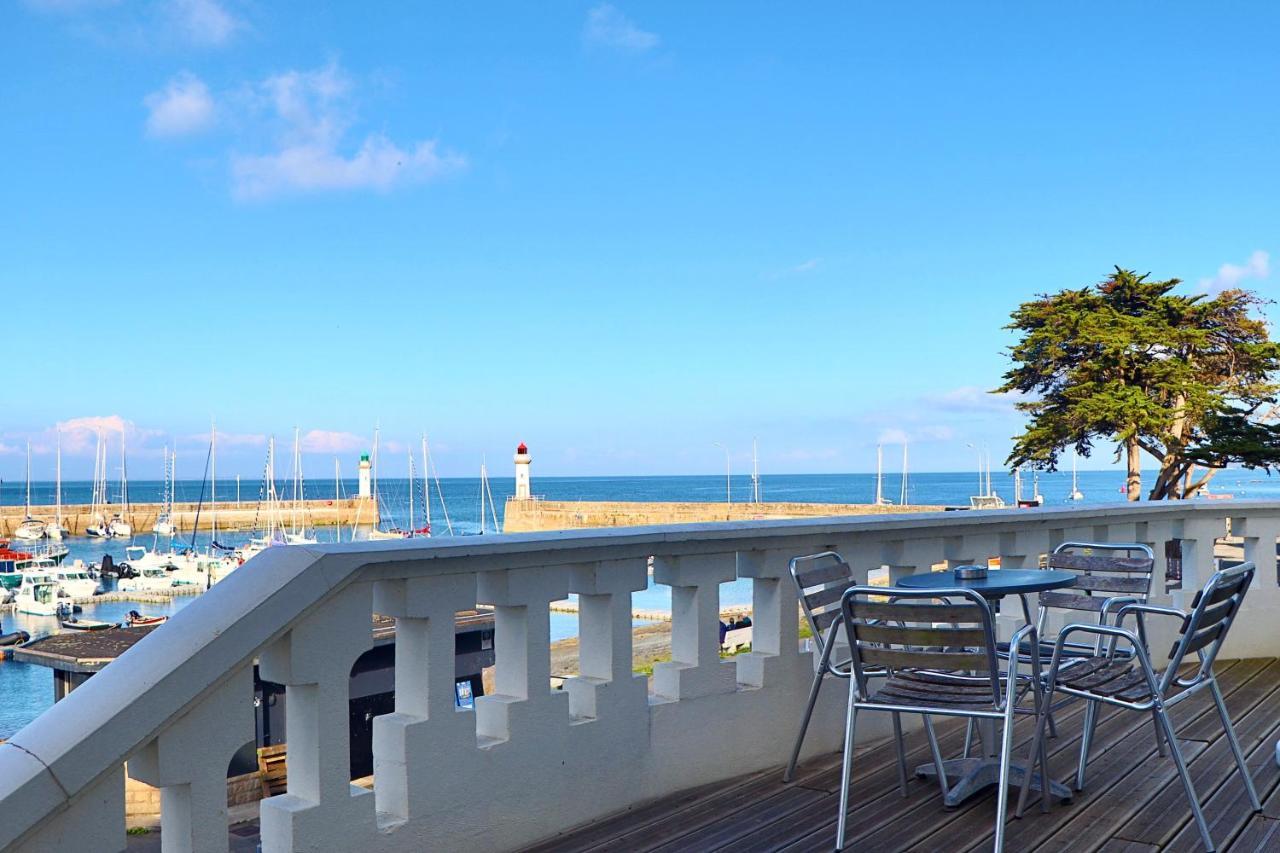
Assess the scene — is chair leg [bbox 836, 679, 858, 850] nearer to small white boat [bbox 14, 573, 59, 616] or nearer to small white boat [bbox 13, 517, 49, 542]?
small white boat [bbox 14, 573, 59, 616]

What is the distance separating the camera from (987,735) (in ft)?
13.3

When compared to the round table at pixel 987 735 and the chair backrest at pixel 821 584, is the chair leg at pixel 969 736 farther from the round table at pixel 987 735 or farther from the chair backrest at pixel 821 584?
the chair backrest at pixel 821 584

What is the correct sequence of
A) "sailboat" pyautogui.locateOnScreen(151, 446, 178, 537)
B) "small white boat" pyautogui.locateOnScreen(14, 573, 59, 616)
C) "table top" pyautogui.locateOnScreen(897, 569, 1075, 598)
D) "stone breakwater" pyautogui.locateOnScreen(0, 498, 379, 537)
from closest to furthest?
1. "table top" pyautogui.locateOnScreen(897, 569, 1075, 598)
2. "small white boat" pyautogui.locateOnScreen(14, 573, 59, 616)
3. "sailboat" pyautogui.locateOnScreen(151, 446, 178, 537)
4. "stone breakwater" pyautogui.locateOnScreen(0, 498, 379, 537)

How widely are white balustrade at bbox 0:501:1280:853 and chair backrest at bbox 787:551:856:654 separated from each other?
16 centimetres

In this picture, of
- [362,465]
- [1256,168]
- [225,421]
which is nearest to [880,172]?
[1256,168]

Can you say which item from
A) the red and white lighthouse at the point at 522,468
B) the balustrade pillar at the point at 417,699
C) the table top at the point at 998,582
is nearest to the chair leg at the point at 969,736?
the table top at the point at 998,582

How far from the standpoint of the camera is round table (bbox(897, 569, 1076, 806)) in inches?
148

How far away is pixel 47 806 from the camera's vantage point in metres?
1.98

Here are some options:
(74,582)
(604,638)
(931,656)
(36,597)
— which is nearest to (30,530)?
(74,582)

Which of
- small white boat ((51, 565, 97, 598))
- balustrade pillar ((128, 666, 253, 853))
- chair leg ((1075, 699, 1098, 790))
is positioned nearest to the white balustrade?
balustrade pillar ((128, 666, 253, 853))

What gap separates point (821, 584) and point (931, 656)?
0.95m

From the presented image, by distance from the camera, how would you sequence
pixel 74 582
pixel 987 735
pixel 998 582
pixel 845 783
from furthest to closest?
Answer: pixel 74 582 < pixel 987 735 < pixel 998 582 < pixel 845 783

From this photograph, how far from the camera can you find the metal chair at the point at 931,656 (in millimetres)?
3145

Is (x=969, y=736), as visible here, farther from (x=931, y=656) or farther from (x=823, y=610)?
(x=931, y=656)
